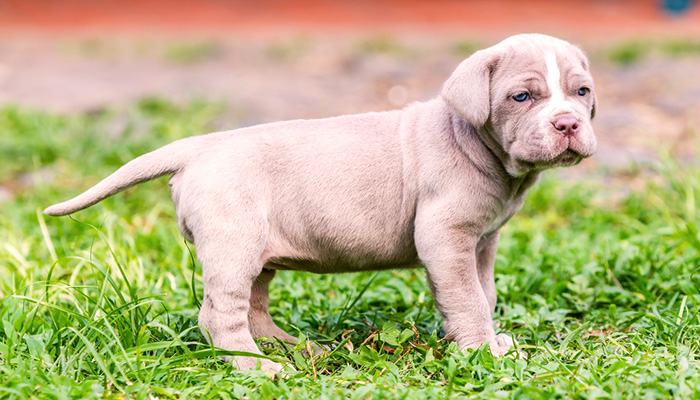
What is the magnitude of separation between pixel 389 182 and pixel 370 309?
37.8 inches

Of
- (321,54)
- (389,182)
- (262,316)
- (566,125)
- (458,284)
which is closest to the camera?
(566,125)

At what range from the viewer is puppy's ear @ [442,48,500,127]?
11.1ft

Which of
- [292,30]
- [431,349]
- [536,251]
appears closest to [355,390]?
[431,349]

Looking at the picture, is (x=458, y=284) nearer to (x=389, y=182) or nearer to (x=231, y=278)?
(x=389, y=182)

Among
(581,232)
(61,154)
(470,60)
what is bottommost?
(581,232)

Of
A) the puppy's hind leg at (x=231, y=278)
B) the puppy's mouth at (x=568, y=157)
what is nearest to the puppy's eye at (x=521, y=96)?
the puppy's mouth at (x=568, y=157)

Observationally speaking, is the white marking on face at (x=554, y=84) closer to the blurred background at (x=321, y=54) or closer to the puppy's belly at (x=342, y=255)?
the puppy's belly at (x=342, y=255)

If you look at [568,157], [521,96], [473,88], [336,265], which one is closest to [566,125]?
[568,157]

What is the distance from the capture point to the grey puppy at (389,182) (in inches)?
133

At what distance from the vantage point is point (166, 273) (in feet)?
15.4

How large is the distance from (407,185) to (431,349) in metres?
0.72

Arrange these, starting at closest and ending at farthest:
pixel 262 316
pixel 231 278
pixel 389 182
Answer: pixel 231 278 < pixel 389 182 < pixel 262 316

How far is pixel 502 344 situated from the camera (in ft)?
12.1

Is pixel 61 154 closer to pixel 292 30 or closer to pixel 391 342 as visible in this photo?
pixel 391 342
